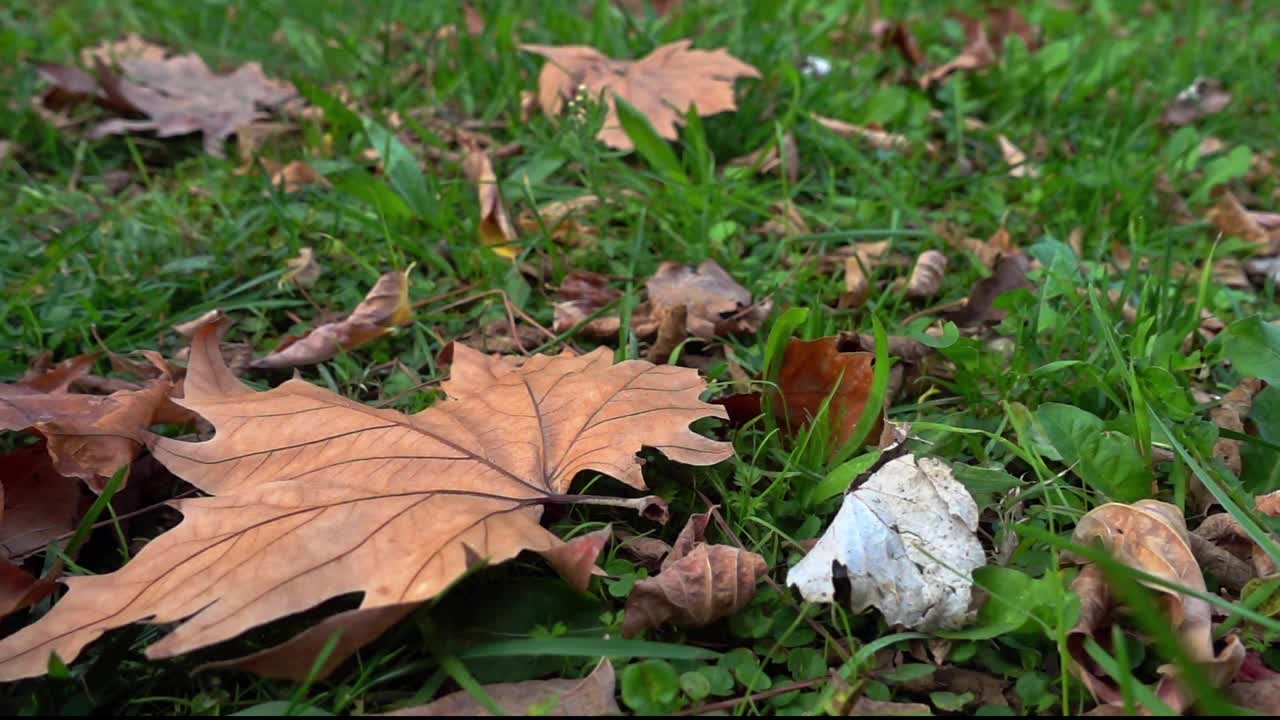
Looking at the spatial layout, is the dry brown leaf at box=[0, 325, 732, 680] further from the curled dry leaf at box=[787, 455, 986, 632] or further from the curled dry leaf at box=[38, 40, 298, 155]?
the curled dry leaf at box=[38, 40, 298, 155]

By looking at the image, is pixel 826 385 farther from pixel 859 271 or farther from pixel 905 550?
pixel 859 271

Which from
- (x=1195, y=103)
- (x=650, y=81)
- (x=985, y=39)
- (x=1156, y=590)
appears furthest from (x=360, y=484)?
(x=985, y=39)

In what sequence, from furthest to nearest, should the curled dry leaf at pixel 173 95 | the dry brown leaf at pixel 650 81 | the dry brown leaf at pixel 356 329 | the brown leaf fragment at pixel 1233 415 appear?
1. the curled dry leaf at pixel 173 95
2. the dry brown leaf at pixel 650 81
3. the dry brown leaf at pixel 356 329
4. the brown leaf fragment at pixel 1233 415

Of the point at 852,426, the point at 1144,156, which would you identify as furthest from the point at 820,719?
the point at 1144,156

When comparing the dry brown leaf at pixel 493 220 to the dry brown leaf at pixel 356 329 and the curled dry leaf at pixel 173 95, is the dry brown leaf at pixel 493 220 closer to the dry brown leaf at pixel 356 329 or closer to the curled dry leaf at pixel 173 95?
the dry brown leaf at pixel 356 329

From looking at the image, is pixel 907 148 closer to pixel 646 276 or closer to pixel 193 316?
pixel 646 276

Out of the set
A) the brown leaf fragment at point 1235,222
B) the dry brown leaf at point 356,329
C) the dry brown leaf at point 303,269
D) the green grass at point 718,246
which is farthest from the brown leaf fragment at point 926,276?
the dry brown leaf at point 303,269

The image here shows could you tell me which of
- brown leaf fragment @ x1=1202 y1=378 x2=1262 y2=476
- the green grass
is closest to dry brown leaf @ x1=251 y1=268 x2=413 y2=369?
the green grass
